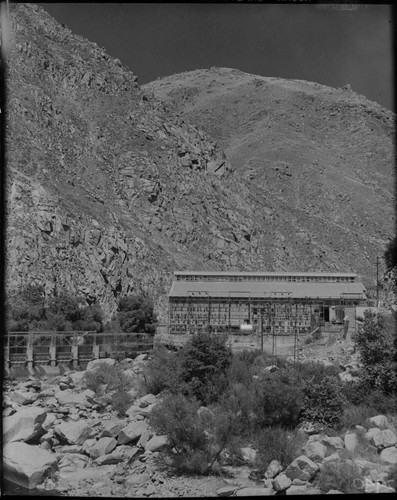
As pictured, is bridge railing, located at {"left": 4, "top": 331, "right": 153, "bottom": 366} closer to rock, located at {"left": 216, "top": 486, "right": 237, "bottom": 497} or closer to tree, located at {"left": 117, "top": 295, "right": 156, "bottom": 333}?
tree, located at {"left": 117, "top": 295, "right": 156, "bottom": 333}

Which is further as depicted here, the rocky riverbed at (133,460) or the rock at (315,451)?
the rock at (315,451)

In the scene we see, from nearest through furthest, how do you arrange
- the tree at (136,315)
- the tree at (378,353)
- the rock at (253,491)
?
1. the rock at (253,491)
2. the tree at (378,353)
3. the tree at (136,315)

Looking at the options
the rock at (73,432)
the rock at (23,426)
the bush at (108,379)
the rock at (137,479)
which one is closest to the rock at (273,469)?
the rock at (137,479)

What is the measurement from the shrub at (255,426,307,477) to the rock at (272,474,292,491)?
720 millimetres

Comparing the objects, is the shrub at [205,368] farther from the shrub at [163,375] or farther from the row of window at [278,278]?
the row of window at [278,278]

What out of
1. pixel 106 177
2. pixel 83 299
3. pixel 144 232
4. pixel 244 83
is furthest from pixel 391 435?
pixel 244 83

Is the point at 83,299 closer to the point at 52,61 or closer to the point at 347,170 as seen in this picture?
the point at 52,61

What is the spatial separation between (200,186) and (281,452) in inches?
1457

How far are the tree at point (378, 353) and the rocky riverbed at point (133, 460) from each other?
1354mm

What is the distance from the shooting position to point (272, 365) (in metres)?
19.2

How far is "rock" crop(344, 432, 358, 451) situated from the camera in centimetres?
1292

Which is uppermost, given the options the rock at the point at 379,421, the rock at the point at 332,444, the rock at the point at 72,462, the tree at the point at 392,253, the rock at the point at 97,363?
the tree at the point at 392,253

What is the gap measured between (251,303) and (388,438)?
67.3 feet

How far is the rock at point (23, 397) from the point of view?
1719 centimetres
